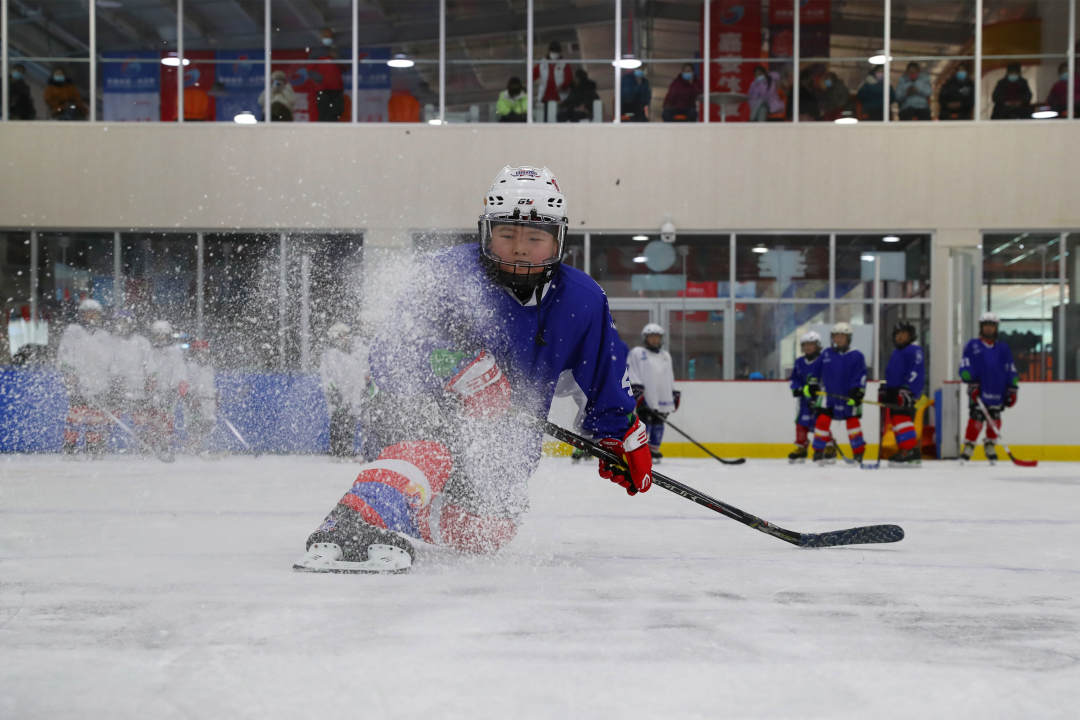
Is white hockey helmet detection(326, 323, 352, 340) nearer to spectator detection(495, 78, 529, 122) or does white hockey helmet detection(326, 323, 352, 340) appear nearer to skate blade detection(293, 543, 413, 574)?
spectator detection(495, 78, 529, 122)

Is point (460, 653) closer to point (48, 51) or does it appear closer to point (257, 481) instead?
point (257, 481)

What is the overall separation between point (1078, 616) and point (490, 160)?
28.8ft

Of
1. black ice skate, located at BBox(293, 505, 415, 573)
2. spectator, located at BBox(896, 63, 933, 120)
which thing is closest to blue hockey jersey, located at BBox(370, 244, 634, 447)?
black ice skate, located at BBox(293, 505, 415, 573)

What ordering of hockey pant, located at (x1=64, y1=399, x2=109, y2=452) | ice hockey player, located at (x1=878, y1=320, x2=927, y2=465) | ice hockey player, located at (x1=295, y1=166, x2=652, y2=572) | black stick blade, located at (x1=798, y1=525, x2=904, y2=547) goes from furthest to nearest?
ice hockey player, located at (x1=878, y1=320, x2=927, y2=465)
hockey pant, located at (x1=64, y1=399, x2=109, y2=452)
black stick blade, located at (x1=798, y1=525, x2=904, y2=547)
ice hockey player, located at (x1=295, y1=166, x2=652, y2=572)

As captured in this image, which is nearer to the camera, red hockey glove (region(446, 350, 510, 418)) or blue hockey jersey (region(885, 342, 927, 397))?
red hockey glove (region(446, 350, 510, 418))

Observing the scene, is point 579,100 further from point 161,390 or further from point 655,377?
point 161,390

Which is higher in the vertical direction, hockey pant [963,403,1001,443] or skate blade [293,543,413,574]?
skate blade [293,543,413,574]

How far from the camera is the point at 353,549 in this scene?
2594mm

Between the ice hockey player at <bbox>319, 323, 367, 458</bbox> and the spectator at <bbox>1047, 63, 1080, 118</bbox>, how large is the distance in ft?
23.7

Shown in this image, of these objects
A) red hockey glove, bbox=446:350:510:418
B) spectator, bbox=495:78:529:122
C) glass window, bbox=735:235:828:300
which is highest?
spectator, bbox=495:78:529:122

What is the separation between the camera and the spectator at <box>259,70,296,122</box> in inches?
421

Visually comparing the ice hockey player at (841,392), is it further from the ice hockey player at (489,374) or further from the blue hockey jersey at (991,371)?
the ice hockey player at (489,374)

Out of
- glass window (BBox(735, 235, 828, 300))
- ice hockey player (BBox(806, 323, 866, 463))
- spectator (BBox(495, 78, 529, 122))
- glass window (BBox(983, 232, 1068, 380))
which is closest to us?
ice hockey player (BBox(806, 323, 866, 463))

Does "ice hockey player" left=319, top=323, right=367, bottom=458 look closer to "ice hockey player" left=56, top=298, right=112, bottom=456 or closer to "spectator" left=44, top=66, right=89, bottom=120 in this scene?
"ice hockey player" left=56, top=298, right=112, bottom=456
